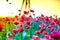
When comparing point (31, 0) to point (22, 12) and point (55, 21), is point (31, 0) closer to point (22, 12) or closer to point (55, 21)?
point (22, 12)

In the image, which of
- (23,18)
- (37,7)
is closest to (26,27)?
(23,18)

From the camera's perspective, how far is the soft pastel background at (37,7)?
3.94ft

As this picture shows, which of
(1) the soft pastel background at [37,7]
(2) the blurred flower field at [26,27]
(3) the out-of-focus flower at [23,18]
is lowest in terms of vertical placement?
(2) the blurred flower field at [26,27]

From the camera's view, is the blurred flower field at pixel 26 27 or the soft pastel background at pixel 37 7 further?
the soft pastel background at pixel 37 7

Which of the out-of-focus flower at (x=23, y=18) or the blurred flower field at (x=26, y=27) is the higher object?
the out-of-focus flower at (x=23, y=18)

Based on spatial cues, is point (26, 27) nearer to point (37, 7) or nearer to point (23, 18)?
point (23, 18)

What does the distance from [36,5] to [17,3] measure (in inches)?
6.3

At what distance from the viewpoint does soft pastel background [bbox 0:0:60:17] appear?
1.20m

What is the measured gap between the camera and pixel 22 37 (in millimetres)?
1115

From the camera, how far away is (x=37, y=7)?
1.27 m

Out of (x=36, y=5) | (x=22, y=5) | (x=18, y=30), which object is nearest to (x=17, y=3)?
(x=22, y=5)

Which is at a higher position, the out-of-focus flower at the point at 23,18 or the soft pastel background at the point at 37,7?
the soft pastel background at the point at 37,7

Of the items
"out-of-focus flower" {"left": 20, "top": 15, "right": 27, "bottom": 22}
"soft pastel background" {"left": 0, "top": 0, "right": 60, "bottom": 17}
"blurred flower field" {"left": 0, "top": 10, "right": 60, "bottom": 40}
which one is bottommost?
"blurred flower field" {"left": 0, "top": 10, "right": 60, "bottom": 40}

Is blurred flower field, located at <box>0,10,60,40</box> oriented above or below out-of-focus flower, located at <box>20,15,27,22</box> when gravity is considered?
below
